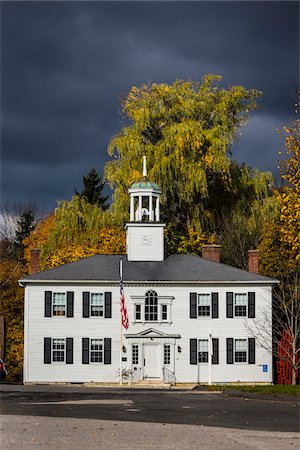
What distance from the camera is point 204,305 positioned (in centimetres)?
4541

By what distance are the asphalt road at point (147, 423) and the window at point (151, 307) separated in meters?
16.5

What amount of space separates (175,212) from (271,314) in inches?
522

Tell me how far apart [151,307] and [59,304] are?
183 inches

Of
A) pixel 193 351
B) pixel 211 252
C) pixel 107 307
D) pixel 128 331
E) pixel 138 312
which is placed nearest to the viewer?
pixel 193 351

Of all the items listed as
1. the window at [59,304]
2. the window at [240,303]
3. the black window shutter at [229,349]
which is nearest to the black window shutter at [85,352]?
the window at [59,304]

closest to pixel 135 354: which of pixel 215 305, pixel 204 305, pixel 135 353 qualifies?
pixel 135 353

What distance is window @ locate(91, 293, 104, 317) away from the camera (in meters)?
45.2

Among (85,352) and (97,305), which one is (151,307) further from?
(85,352)

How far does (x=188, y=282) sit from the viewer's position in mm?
45250

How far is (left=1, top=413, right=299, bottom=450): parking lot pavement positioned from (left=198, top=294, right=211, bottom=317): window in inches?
1002

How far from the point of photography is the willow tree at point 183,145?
5416cm

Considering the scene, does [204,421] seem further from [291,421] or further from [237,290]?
[237,290]

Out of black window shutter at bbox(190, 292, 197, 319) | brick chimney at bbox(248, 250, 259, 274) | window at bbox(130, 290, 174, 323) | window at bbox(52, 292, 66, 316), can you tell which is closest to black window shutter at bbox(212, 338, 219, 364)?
black window shutter at bbox(190, 292, 197, 319)

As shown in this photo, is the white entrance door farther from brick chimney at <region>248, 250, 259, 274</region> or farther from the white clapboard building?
brick chimney at <region>248, 250, 259, 274</region>
